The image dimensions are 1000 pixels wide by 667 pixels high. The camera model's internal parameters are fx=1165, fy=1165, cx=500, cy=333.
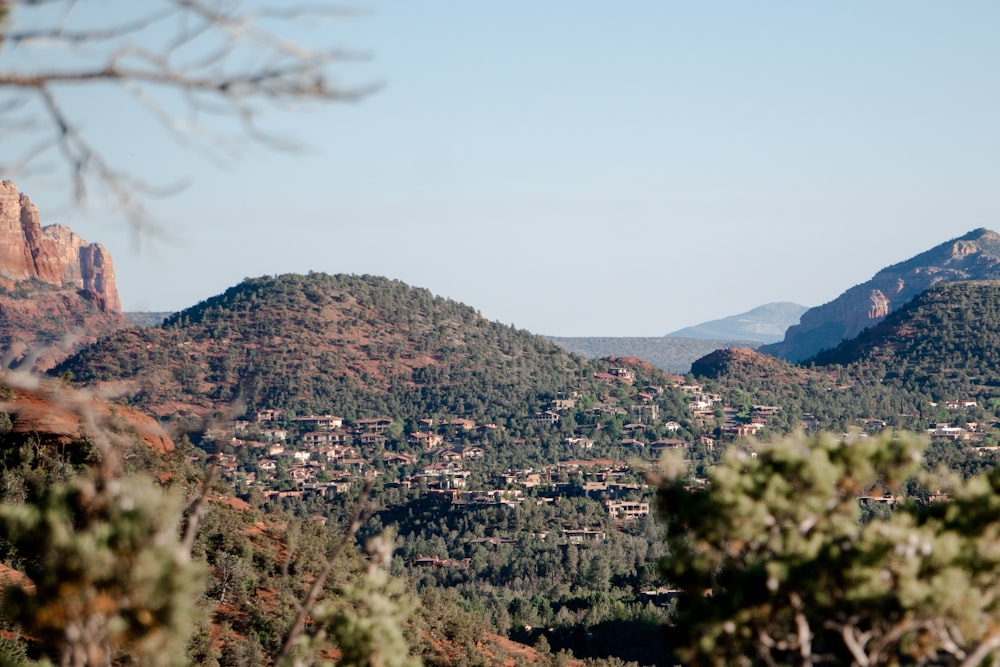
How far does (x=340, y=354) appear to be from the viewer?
130625 millimetres

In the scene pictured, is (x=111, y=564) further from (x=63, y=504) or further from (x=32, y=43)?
(x=32, y=43)

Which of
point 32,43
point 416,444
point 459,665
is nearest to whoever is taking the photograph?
point 32,43

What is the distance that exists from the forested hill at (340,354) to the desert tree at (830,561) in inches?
3822

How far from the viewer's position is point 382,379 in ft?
423

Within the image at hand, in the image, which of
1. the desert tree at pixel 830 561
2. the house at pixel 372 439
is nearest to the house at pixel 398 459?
the house at pixel 372 439

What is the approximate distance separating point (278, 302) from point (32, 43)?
446 feet

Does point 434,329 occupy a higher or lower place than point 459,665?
higher

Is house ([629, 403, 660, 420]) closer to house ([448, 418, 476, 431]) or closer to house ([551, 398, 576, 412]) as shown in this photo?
house ([551, 398, 576, 412])

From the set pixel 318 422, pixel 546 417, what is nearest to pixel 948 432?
pixel 546 417

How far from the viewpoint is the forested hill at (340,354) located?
379 ft

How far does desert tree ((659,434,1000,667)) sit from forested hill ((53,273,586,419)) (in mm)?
97070

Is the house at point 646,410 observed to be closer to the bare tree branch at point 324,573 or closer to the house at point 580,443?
the house at point 580,443

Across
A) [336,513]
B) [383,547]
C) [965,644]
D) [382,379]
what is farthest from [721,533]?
[382,379]

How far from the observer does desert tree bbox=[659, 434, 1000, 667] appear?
31.6 feet
